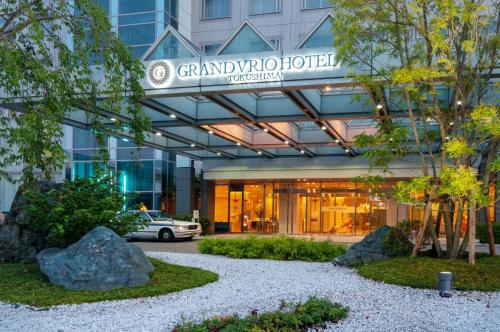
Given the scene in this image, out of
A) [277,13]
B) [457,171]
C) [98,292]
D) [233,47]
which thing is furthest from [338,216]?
[98,292]

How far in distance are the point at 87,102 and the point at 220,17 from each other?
78.8 feet

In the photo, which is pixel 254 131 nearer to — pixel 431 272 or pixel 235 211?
pixel 235 211

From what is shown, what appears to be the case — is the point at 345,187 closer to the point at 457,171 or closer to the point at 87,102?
the point at 457,171

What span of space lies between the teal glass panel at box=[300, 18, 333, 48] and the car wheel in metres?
13.9

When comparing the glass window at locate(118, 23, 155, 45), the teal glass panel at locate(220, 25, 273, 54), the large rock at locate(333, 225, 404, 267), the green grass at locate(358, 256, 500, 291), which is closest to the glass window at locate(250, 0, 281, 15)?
the glass window at locate(118, 23, 155, 45)

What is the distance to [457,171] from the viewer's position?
9.06m

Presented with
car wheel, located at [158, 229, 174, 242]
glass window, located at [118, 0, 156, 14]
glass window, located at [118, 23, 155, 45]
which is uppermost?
glass window, located at [118, 0, 156, 14]

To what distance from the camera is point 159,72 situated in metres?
13.2

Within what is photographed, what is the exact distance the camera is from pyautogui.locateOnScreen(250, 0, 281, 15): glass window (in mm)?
29641

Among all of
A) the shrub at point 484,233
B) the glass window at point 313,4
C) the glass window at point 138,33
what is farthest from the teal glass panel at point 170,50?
the glass window at point 313,4

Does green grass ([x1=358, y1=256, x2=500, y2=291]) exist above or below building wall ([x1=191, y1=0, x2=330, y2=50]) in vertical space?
below

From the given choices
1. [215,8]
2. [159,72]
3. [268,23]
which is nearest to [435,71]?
[159,72]

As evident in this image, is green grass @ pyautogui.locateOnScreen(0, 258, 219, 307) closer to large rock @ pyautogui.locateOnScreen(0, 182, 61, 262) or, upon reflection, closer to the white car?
large rock @ pyautogui.locateOnScreen(0, 182, 61, 262)

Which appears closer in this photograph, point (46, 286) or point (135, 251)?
point (46, 286)
